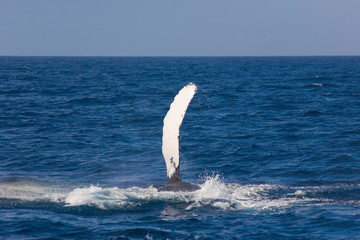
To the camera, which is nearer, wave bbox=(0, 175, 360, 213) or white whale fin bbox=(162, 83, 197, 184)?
white whale fin bbox=(162, 83, 197, 184)

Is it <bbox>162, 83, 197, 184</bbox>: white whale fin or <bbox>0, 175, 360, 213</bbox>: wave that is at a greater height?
<bbox>162, 83, 197, 184</bbox>: white whale fin

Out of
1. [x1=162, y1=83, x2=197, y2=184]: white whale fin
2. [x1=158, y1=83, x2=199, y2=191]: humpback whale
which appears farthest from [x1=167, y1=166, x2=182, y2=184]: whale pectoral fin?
[x1=162, y1=83, x2=197, y2=184]: white whale fin

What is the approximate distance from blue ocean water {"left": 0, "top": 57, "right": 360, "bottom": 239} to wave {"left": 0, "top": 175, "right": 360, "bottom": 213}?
30mm

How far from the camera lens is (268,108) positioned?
3206 cm

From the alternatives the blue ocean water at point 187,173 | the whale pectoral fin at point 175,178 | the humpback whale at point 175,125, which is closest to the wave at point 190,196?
the blue ocean water at point 187,173

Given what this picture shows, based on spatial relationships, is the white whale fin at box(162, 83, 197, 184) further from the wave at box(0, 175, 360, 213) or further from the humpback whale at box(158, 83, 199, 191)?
the wave at box(0, 175, 360, 213)

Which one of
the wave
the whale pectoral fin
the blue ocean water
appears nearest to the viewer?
the blue ocean water

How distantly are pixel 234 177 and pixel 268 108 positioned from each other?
16.8 metres

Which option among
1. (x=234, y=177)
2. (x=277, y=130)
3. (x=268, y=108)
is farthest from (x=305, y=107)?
(x=234, y=177)

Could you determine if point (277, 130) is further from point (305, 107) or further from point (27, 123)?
point (27, 123)

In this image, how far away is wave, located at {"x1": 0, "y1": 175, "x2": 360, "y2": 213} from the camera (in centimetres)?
1259

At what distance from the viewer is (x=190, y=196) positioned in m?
13.0

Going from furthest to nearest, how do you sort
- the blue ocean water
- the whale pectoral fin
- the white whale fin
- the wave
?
the whale pectoral fin
the wave
the white whale fin
the blue ocean water

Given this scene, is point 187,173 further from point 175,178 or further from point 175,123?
point 175,123
